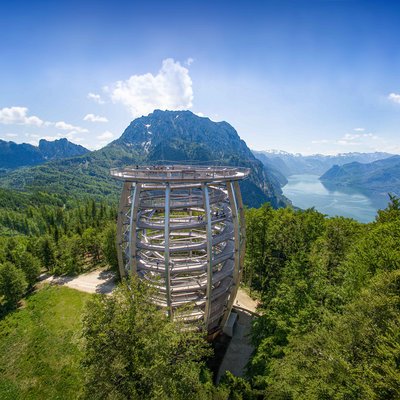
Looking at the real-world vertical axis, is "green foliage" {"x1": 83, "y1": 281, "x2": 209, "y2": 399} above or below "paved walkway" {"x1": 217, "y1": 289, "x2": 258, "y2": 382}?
above

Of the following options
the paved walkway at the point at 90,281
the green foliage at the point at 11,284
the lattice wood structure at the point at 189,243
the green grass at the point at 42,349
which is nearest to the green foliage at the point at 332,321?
the lattice wood structure at the point at 189,243

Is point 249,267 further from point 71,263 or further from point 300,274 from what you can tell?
point 71,263

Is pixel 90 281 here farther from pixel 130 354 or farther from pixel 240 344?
pixel 130 354

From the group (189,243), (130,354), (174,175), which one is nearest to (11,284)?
(189,243)

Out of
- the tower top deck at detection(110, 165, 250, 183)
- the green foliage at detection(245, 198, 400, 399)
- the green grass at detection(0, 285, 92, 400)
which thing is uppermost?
the tower top deck at detection(110, 165, 250, 183)

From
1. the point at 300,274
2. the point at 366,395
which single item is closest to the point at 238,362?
the point at 300,274

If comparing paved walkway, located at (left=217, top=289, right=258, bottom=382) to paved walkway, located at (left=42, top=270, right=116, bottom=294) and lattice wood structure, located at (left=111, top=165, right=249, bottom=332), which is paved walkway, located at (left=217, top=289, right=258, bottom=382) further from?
paved walkway, located at (left=42, top=270, right=116, bottom=294)

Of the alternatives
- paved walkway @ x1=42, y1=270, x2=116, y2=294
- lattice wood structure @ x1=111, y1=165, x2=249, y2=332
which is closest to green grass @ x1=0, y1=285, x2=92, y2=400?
paved walkway @ x1=42, y1=270, x2=116, y2=294
